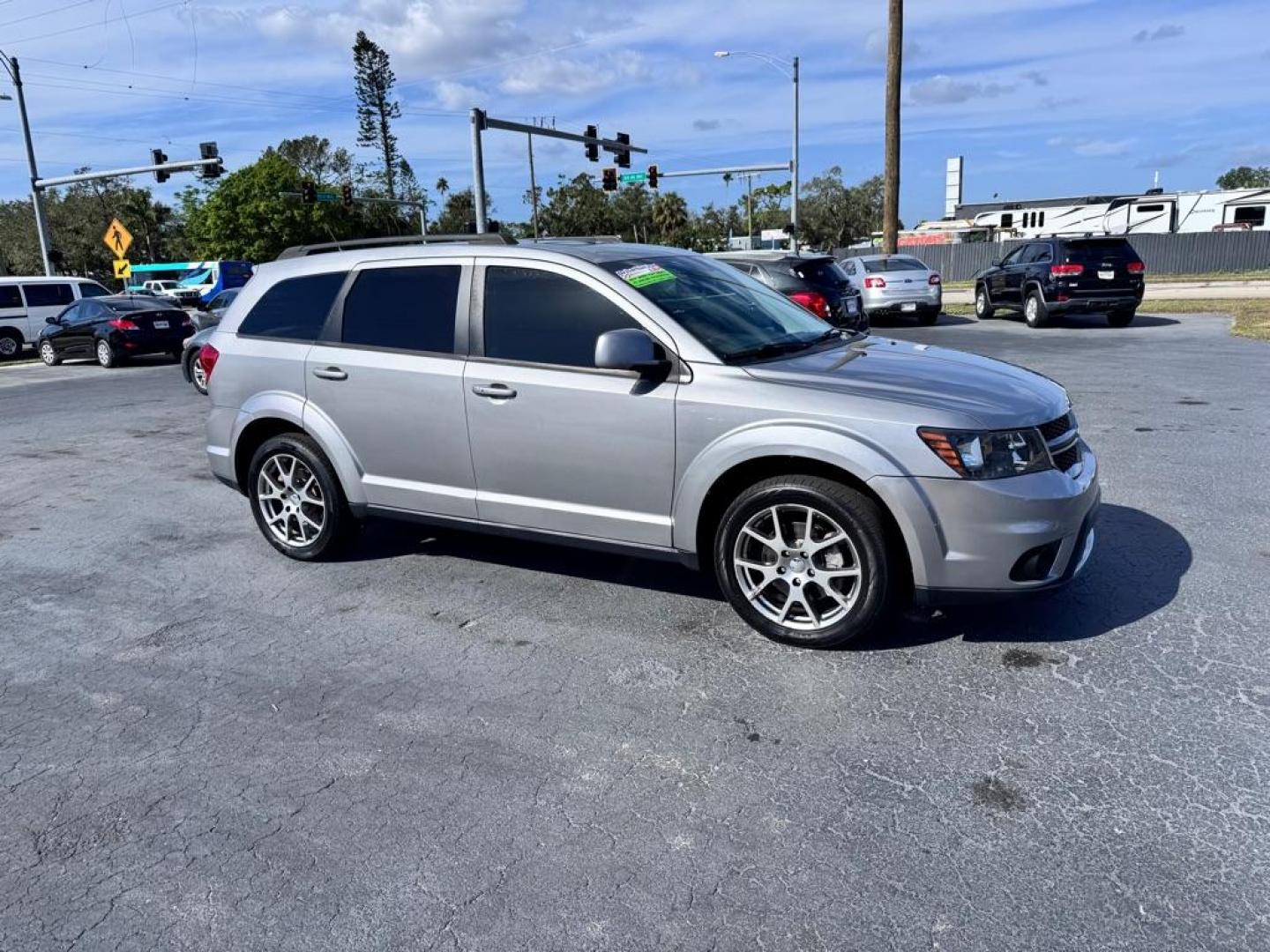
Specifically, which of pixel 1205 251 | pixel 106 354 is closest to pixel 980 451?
pixel 106 354

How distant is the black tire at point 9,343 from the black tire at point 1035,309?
2366 centimetres

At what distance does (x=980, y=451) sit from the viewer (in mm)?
3891

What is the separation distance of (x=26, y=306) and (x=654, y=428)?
2524 cm

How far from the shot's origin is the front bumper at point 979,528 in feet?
12.7

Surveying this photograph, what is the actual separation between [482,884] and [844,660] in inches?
76.0

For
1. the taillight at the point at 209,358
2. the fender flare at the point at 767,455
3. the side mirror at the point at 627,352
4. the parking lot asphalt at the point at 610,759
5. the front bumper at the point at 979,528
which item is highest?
the side mirror at the point at 627,352

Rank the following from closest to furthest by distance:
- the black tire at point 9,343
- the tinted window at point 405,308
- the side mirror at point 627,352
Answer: the side mirror at point 627,352 → the tinted window at point 405,308 → the black tire at point 9,343

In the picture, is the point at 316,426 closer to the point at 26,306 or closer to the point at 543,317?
the point at 543,317

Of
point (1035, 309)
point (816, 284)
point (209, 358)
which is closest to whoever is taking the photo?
point (209, 358)

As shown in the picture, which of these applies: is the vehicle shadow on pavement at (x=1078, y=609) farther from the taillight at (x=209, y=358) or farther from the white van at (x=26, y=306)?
the white van at (x=26, y=306)

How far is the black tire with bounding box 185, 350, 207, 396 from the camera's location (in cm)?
1441

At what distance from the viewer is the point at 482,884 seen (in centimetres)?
277

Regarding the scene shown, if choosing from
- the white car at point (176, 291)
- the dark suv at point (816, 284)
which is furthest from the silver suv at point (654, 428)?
the white car at point (176, 291)

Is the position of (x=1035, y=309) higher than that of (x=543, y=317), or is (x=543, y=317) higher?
(x=543, y=317)
